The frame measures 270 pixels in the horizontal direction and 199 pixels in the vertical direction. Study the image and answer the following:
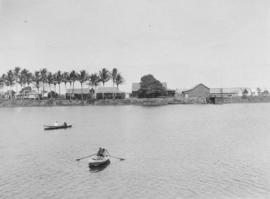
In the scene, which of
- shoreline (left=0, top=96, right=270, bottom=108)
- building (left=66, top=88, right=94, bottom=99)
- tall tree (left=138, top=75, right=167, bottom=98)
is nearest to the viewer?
tall tree (left=138, top=75, right=167, bottom=98)

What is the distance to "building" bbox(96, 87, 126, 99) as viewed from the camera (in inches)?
7407

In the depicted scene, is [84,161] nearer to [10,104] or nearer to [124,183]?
[124,183]

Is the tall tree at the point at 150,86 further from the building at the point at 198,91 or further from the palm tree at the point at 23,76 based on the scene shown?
the palm tree at the point at 23,76

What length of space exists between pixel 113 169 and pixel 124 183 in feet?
16.1

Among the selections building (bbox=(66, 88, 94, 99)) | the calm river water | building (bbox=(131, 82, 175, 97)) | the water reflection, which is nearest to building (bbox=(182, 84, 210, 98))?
building (bbox=(131, 82, 175, 97))

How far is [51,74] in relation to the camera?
179625 mm

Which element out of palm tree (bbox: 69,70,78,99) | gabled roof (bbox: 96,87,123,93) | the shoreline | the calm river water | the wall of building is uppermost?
palm tree (bbox: 69,70,78,99)

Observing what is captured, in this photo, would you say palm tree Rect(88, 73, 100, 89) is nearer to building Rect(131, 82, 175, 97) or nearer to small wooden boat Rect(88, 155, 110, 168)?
building Rect(131, 82, 175, 97)

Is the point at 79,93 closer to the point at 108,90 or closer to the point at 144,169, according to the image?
the point at 108,90

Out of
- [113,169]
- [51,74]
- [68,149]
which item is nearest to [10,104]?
[51,74]

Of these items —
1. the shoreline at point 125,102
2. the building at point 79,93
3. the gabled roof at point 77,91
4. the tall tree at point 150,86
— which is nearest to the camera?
the tall tree at point 150,86

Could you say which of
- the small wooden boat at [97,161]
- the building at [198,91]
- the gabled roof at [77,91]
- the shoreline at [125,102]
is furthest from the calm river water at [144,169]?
the gabled roof at [77,91]

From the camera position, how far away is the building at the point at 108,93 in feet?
617

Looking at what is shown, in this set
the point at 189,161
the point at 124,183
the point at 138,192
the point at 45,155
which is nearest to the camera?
the point at 138,192
